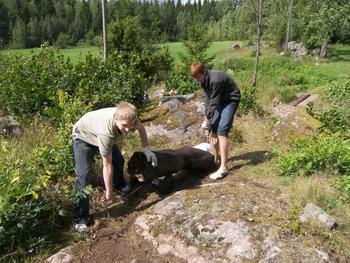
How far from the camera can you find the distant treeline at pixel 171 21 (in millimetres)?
20828

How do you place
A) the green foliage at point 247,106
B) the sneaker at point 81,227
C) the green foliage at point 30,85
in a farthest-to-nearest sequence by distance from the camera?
1. the green foliage at point 247,106
2. the green foliage at point 30,85
3. the sneaker at point 81,227

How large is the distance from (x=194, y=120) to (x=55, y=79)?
271 centimetres

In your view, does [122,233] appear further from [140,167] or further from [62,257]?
[140,167]

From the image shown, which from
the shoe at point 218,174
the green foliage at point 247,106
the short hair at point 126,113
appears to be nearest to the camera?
the short hair at point 126,113

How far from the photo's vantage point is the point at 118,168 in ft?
15.1

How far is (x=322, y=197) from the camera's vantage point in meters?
4.22

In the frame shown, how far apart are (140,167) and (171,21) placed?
276 ft

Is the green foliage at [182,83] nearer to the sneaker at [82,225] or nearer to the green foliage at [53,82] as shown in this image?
the green foliage at [53,82]

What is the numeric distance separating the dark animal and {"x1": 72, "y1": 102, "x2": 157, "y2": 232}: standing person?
33cm

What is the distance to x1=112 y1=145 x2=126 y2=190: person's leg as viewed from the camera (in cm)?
450

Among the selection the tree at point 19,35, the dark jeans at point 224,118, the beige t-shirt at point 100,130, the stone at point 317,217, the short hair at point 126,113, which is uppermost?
the short hair at point 126,113

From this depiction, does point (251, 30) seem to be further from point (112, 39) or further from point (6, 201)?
point (6, 201)

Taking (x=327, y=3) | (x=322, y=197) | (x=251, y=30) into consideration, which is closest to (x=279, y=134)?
(x=322, y=197)

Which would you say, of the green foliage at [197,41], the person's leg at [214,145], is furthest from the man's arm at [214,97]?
the green foliage at [197,41]
